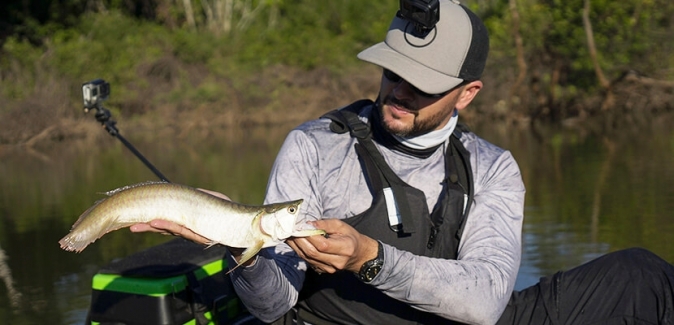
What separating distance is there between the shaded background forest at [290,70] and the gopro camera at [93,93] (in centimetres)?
1289

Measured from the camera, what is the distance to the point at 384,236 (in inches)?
143

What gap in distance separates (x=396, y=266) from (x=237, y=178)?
31.3 ft

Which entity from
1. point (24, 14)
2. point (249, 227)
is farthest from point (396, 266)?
point (24, 14)

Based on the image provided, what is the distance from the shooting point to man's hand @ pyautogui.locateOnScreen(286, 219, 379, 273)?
9.76 ft

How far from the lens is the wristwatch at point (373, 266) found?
3150 mm

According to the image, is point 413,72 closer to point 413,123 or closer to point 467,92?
point 413,123

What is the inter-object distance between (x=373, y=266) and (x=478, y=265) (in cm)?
50

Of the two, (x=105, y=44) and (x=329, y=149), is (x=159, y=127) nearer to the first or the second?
(x=105, y=44)

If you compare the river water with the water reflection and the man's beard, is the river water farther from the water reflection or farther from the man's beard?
the man's beard

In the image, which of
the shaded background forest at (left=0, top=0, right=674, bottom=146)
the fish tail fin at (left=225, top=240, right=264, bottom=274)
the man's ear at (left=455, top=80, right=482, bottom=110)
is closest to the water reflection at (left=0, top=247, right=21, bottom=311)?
the man's ear at (left=455, top=80, right=482, bottom=110)

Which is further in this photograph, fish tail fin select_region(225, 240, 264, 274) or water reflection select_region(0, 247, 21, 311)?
water reflection select_region(0, 247, 21, 311)

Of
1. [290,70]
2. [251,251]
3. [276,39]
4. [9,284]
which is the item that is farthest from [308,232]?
[276,39]

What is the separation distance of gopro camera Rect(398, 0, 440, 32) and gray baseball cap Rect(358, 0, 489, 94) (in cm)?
5

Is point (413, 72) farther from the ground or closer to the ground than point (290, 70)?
farther from the ground
